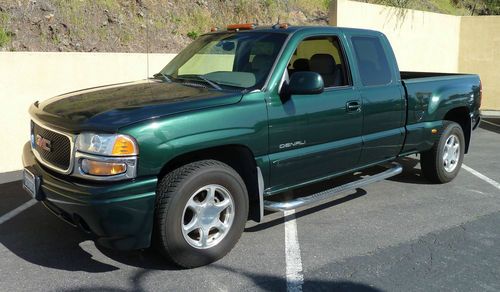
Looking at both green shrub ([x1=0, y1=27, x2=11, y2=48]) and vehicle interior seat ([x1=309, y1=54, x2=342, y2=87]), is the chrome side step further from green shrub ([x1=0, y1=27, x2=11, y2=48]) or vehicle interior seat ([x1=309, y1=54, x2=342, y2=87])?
green shrub ([x1=0, y1=27, x2=11, y2=48])

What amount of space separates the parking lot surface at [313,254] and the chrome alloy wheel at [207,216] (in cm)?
23

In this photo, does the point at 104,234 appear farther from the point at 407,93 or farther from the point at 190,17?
the point at 190,17

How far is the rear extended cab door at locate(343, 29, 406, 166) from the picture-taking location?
16.4ft

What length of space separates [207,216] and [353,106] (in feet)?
6.17

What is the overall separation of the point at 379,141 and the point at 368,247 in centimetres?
132

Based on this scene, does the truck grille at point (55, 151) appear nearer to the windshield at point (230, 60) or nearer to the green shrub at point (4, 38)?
the windshield at point (230, 60)

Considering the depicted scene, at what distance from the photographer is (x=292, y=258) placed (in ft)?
13.3

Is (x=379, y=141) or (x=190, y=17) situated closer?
(x=379, y=141)

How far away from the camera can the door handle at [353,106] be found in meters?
4.74

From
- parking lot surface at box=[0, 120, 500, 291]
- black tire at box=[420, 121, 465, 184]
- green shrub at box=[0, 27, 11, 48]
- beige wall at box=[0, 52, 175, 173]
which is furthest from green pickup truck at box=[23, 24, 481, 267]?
green shrub at box=[0, 27, 11, 48]

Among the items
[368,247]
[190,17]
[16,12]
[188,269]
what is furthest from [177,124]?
[190,17]

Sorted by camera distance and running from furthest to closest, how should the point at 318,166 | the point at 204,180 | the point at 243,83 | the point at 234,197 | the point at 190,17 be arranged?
1. the point at 190,17
2. the point at 318,166
3. the point at 243,83
4. the point at 234,197
5. the point at 204,180

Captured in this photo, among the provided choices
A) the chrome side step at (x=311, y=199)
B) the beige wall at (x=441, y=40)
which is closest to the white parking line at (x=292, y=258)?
the chrome side step at (x=311, y=199)

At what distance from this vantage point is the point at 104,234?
3393mm
